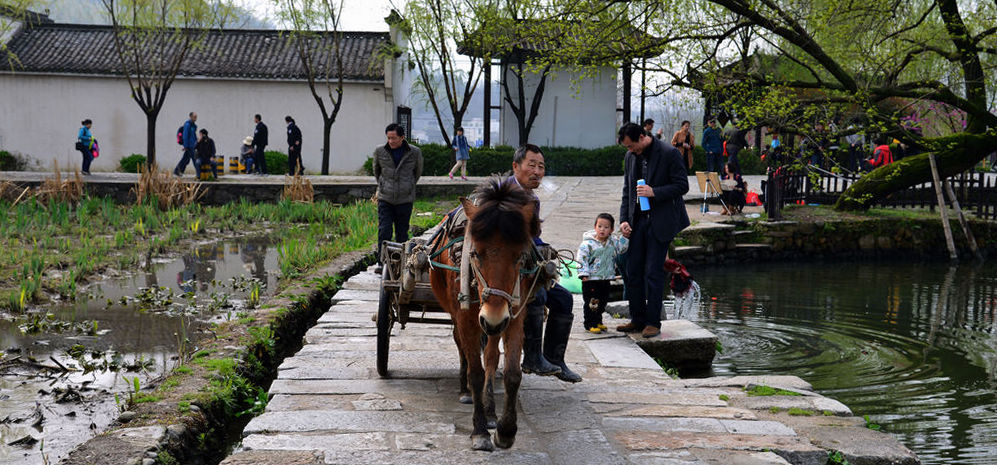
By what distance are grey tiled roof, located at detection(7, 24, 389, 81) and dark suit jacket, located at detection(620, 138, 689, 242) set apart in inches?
970

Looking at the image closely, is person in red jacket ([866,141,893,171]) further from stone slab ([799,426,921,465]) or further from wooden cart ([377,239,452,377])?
wooden cart ([377,239,452,377])

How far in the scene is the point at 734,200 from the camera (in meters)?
18.0

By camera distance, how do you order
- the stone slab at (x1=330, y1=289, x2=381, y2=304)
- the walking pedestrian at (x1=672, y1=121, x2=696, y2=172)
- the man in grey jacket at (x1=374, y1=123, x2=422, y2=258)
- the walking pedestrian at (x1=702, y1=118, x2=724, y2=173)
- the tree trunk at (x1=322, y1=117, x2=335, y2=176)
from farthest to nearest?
the tree trunk at (x1=322, y1=117, x2=335, y2=176)
the walking pedestrian at (x1=702, y1=118, x2=724, y2=173)
the walking pedestrian at (x1=672, y1=121, x2=696, y2=172)
the man in grey jacket at (x1=374, y1=123, x2=422, y2=258)
the stone slab at (x1=330, y1=289, x2=381, y2=304)

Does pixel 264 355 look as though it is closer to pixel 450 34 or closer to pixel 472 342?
pixel 472 342

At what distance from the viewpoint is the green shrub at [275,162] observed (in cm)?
3006

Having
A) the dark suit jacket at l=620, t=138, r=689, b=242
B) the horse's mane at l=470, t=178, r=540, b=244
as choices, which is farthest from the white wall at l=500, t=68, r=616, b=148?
the horse's mane at l=470, t=178, r=540, b=244

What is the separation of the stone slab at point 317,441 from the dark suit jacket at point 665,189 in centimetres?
329

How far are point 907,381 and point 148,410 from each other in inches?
258

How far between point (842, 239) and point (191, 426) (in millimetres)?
15121

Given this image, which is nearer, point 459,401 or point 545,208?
point 459,401

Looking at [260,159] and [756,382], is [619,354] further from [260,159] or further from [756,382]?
[260,159]

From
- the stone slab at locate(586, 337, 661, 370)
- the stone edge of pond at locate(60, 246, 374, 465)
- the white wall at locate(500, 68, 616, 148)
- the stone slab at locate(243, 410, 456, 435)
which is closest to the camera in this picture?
the stone edge of pond at locate(60, 246, 374, 465)

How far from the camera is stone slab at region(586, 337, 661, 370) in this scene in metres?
6.83

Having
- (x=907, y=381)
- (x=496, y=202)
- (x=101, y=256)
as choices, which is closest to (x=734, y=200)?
(x=907, y=381)
